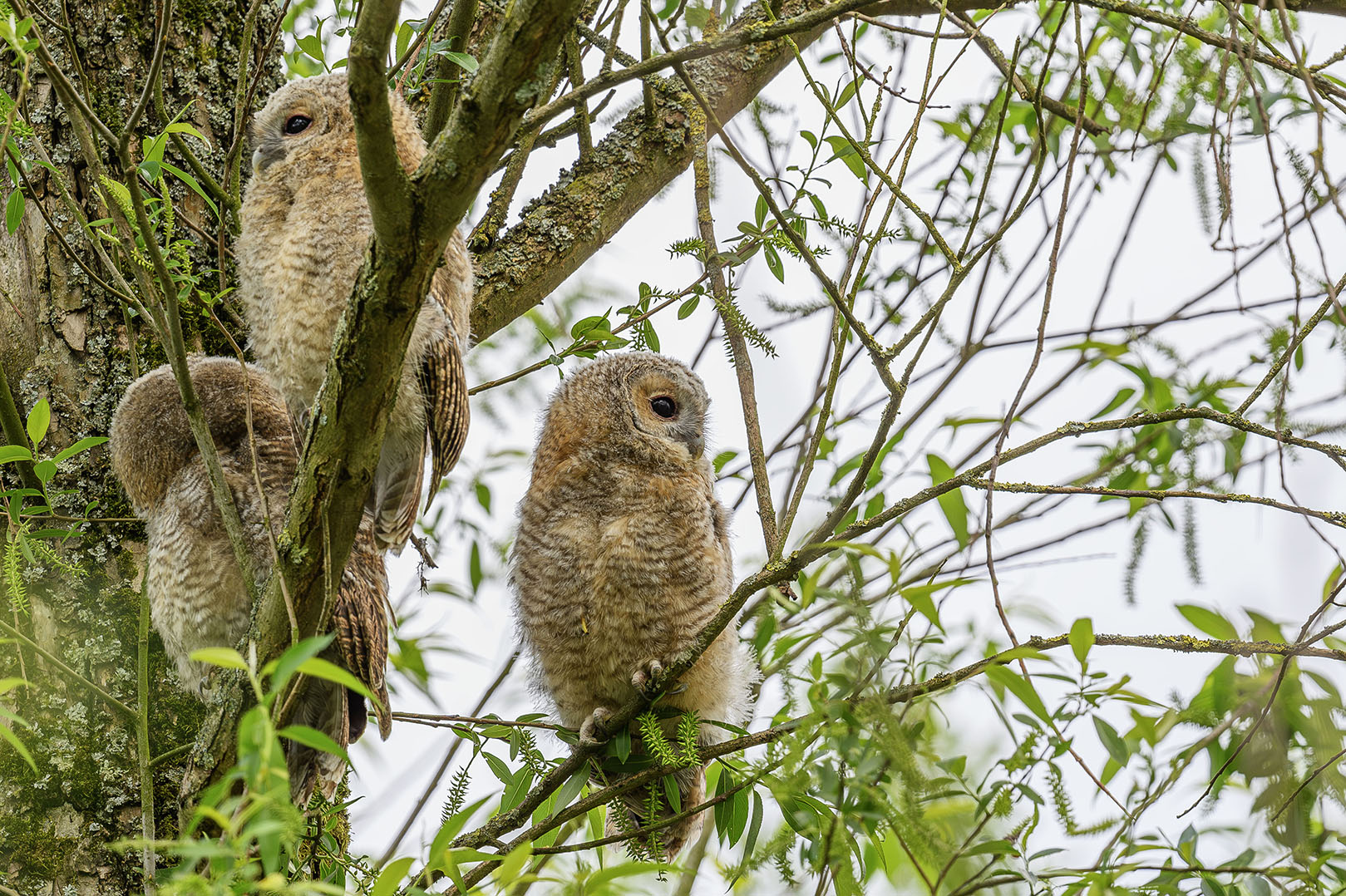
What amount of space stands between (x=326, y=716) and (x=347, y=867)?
12.3 inches

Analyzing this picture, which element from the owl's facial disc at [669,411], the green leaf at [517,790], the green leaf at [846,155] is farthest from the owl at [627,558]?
the green leaf at [846,155]

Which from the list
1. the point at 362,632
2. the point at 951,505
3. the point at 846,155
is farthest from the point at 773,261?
the point at 362,632

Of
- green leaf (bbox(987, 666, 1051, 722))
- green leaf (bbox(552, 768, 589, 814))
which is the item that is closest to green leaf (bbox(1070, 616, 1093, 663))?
green leaf (bbox(987, 666, 1051, 722))

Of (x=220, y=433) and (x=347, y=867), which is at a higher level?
(x=220, y=433)

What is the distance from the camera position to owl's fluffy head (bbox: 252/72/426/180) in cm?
260

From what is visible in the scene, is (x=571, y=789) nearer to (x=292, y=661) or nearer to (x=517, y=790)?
(x=517, y=790)

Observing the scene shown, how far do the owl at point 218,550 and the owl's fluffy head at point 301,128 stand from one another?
1.90ft

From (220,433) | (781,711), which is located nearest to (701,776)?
(781,711)

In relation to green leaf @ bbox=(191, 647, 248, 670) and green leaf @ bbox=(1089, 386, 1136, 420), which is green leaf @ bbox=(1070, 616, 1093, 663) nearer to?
green leaf @ bbox=(191, 647, 248, 670)

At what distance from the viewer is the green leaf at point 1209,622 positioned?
4.57ft

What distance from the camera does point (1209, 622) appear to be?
142cm

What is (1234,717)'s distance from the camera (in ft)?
4.64

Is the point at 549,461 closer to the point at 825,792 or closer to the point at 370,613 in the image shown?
the point at 370,613

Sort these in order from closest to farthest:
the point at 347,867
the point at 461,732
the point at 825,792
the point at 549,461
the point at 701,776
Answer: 1. the point at 825,792
2. the point at 347,867
3. the point at 461,732
4. the point at 701,776
5. the point at 549,461
